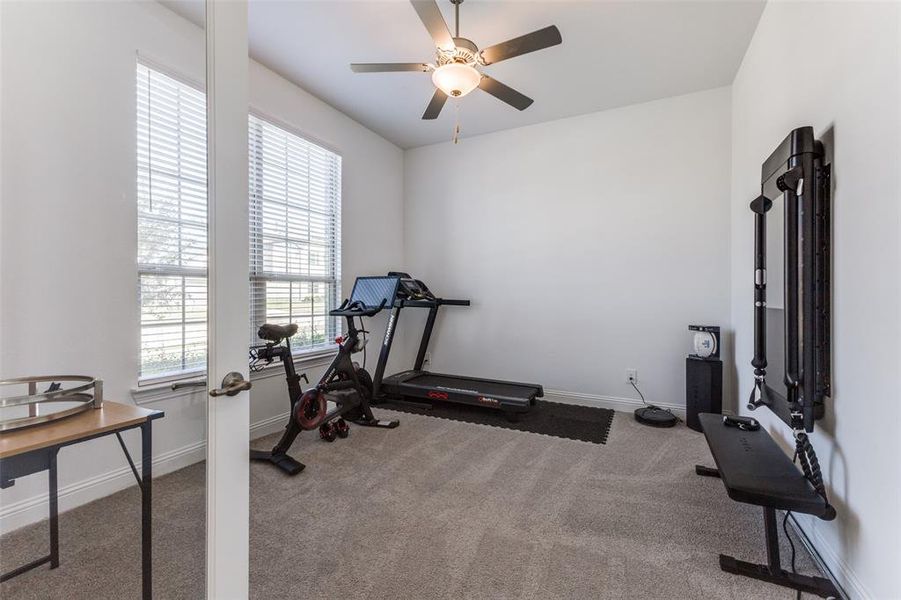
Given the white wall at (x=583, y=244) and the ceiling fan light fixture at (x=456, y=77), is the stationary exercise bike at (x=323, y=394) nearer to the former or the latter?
the white wall at (x=583, y=244)

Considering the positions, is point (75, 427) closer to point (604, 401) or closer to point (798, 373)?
point (798, 373)

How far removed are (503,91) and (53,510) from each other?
3.11 metres

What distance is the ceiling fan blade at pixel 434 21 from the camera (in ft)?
6.45

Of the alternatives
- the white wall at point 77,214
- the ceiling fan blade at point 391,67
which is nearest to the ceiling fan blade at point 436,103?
the ceiling fan blade at point 391,67

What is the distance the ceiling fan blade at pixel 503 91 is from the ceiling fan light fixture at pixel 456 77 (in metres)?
0.19

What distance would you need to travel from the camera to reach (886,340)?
127 cm

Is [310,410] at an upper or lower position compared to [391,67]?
lower

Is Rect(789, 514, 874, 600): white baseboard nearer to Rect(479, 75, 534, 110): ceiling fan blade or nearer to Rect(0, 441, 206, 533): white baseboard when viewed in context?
Rect(0, 441, 206, 533): white baseboard

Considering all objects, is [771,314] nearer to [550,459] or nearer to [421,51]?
[550,459]

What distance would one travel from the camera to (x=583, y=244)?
4.04 metres

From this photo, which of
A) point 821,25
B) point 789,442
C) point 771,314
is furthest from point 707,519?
point 821,25

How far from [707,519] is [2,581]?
2857 mm

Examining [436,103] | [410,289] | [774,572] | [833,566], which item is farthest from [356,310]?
[833,566]

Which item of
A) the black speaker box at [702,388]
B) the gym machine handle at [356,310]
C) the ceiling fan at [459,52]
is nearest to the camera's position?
the ceiling fan at [459,52]
